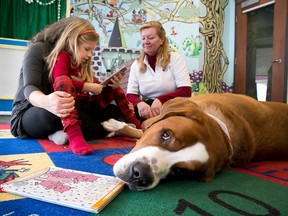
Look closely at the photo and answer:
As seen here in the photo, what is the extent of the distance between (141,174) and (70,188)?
21 cm

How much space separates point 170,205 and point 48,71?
1176 mm

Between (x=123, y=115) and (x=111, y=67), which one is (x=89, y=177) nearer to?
(x=123, y=115)

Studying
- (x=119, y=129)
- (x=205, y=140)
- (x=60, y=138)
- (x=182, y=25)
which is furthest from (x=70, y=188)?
(x=182, y=25)

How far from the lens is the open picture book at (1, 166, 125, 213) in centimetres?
71

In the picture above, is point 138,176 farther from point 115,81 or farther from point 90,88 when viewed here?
point 115,81

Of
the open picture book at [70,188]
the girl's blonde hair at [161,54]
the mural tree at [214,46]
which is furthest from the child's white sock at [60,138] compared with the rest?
the mural tree at [214,46]

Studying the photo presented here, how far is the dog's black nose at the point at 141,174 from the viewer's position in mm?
841

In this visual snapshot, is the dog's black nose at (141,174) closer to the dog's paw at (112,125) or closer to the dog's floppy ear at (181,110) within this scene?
the dog's floppy ear at (181,110)

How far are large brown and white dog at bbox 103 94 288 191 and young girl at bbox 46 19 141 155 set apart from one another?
1.50 feet

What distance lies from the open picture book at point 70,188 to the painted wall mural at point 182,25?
3461mm

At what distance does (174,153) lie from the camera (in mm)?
896

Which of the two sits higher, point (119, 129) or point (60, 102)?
point (60, 102)

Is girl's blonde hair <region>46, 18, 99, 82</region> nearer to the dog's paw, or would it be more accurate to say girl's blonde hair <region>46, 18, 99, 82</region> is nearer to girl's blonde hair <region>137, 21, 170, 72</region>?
the dog's paw

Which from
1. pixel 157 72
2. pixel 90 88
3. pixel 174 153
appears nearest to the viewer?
pixel 174 153
